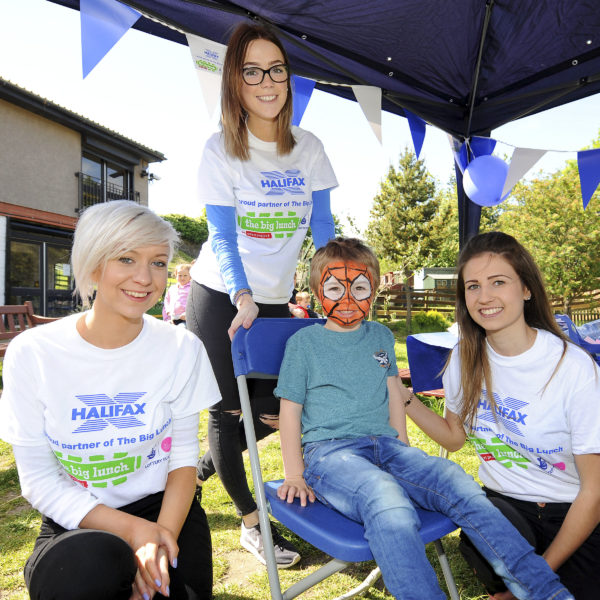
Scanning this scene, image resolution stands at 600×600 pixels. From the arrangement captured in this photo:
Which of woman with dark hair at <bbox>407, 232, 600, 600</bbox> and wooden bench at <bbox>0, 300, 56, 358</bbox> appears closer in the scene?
woman with dark hair at <bbox>407, 232, 600, 600</bbox>

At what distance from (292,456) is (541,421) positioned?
0.85 m

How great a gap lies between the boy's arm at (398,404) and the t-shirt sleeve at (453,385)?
0.51ft

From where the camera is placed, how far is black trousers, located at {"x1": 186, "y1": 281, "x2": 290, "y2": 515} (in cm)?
196

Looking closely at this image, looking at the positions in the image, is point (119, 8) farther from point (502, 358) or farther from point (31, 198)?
point (31, 198)

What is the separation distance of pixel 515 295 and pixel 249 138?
1236 mm

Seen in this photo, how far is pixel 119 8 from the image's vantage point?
2371mm

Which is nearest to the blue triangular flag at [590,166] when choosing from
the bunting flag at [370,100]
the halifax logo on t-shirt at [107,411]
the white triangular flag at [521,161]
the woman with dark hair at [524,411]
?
the white triangular flag at [521,161]

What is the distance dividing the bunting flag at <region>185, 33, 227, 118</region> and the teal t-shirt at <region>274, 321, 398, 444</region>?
185 centimetres

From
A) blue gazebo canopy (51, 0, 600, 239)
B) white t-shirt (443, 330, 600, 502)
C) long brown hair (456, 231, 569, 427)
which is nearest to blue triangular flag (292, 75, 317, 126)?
blue gazebo canopy (51, 0, 600, 239)

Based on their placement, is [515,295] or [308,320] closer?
[515,295]

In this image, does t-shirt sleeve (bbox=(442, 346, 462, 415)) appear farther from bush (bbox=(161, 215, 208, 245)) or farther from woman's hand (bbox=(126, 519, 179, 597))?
bush (bbox=(161, 215, 208, 245))

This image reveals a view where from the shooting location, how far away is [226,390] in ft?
6.51

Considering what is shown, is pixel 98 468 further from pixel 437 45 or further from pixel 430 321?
pixel 430 321

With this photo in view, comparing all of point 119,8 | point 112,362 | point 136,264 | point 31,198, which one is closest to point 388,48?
point 119,8
